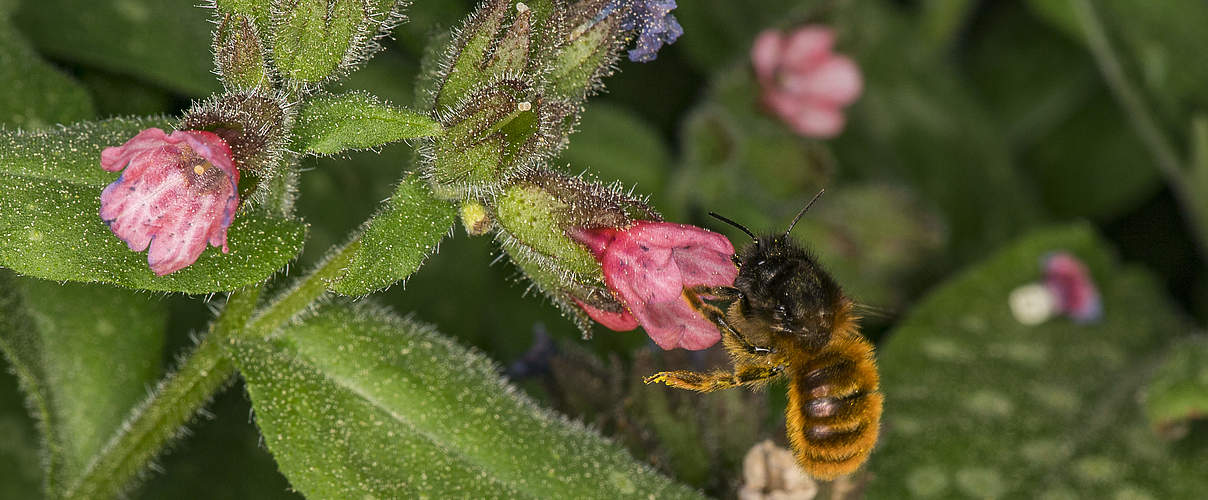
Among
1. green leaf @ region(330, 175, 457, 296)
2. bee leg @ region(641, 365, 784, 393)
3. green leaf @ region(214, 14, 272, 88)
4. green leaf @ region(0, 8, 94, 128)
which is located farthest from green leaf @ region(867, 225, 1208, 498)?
green leaf @ region(0, 8, 94, 128)

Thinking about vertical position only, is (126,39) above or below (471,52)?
below

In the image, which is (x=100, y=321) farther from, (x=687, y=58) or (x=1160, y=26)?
(x=1160, y=26)

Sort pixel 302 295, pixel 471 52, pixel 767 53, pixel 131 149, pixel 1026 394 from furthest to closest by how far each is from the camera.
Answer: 1. pixel 767 53
2. pixel 1026 394
3. pixel 302 295
4. pixel 471 52
5. pixel 131 149

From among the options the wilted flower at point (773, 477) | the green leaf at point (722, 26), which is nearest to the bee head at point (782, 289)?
the wilted flower at point (773, 477)

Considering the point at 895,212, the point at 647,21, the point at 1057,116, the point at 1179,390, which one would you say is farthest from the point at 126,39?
the point at 1057,116

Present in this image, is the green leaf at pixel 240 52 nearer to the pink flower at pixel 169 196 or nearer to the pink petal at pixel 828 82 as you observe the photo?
the pink flower at pixel 169 196

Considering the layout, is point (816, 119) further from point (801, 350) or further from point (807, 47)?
point (801, 350)

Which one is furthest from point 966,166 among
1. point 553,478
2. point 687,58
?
point 553,478
